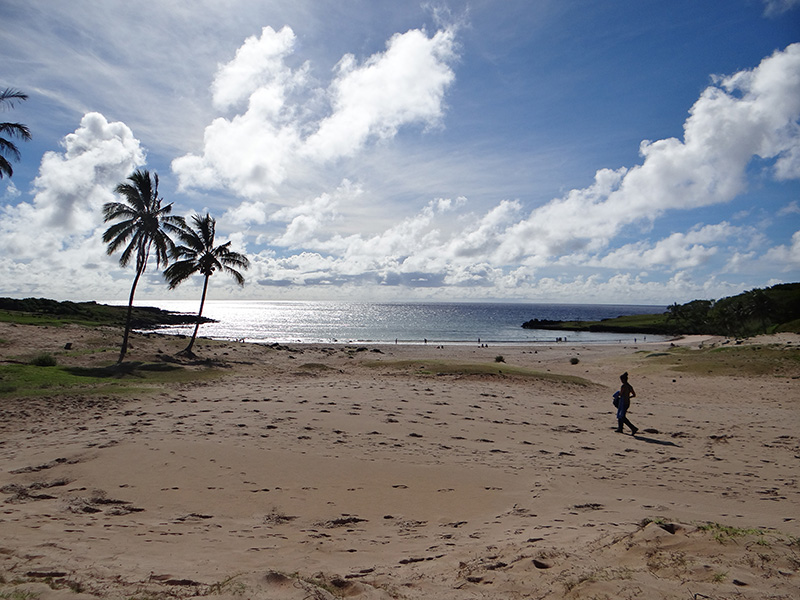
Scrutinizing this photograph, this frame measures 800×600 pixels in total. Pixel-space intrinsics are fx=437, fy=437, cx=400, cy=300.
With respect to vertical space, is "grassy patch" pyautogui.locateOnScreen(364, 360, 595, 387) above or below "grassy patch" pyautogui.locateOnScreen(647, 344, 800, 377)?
below

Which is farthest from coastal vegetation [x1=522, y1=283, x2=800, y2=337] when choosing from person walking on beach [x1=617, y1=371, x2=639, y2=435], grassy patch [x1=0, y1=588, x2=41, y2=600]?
grassy patch [x1=0, y1=588, x2=41, y2=600]

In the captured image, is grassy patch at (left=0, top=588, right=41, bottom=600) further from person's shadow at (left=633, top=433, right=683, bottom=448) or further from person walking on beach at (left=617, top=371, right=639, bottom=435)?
person walking on beach at (left=617, top=371, right=639, bottom=435)

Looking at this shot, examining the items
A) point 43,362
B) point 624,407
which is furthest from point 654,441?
point 43,362

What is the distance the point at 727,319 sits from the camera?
76812mm

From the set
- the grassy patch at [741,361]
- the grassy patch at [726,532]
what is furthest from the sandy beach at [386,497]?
the grassy patch at [741,361]

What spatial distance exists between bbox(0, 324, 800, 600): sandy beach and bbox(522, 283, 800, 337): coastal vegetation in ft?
216

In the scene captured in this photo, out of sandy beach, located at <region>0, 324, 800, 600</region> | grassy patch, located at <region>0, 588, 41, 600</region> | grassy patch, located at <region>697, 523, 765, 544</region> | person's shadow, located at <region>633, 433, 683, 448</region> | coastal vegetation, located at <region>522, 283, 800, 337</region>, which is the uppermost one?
coastal vegetation, located at <region>522, 283, 800, 337</region>

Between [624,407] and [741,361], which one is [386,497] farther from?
[741,361]

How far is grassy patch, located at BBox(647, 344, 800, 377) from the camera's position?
26.1 meters

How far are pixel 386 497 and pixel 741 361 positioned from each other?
31.7 meters

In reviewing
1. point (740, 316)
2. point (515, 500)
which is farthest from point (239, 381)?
point (740, 316)

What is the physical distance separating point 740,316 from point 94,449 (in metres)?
91.4

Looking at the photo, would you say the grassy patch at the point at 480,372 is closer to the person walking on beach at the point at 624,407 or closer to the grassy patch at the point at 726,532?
the person walking on beach at the point at 624,407

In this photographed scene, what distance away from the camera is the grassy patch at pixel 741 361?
85.6 feet
